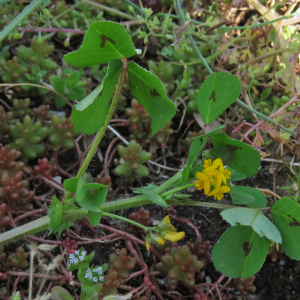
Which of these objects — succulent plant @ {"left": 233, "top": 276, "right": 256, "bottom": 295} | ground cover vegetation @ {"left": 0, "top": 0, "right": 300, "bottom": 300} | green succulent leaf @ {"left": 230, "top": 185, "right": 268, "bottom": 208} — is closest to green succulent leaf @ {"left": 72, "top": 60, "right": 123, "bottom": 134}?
ground cover vegetation @ {"left": 0, "top": 0, "right": 300, "bottom": 300}

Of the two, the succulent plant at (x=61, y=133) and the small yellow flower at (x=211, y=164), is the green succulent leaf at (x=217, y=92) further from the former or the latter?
the succulent plant at (x=61, y=133)

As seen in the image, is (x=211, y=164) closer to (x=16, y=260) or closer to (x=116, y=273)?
(x=116, y=273)

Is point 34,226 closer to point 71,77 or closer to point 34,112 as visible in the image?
point 34,112

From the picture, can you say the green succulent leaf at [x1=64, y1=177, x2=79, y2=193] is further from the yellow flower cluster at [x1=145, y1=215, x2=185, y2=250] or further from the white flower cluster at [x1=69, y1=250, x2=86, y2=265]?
the yellow flower cluster at [x1=145, y1=215, x2=185, y2=250]

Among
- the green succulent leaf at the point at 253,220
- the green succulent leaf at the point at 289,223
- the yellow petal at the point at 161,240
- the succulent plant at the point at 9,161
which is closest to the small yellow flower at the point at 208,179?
the green succulent leaf at the point at 253,220

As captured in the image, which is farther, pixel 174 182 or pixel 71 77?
pixel 71 77

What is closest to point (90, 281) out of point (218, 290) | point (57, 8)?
point (218, 290)

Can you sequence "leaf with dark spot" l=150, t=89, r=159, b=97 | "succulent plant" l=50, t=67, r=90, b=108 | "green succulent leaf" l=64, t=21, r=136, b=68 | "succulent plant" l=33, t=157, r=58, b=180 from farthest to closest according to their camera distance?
"succulent plant" l=50, t=67, r=90, b=108
"succulent plant" l=33, t=157, r=58, b=180
"leaf with dark spot" l=150, t=89, r=159, b=97
"green succulent leaf" l=64, t=21, r=136, b=68
